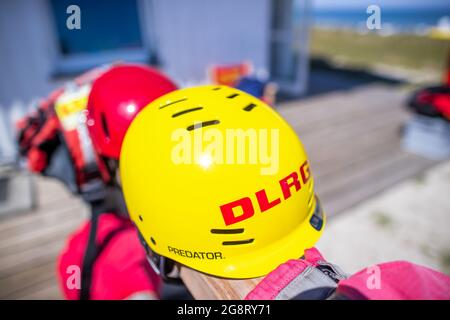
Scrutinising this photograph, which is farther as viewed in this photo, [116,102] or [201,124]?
[116,102]

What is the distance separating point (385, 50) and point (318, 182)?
12764mm

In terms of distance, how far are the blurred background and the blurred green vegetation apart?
4188 millimetres

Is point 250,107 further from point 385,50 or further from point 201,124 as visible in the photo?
point 385,50

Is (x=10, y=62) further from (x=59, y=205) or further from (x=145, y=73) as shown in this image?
(x=145, y=73)

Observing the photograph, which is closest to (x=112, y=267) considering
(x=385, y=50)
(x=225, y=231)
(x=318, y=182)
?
(x=225, y=231)

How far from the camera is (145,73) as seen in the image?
70.2 inches

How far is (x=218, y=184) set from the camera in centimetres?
106

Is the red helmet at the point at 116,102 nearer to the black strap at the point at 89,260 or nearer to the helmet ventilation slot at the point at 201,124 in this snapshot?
the black strap at the point at 89,260

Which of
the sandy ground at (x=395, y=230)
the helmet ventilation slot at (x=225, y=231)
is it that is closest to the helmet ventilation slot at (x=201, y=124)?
the helmet ventilation slot at (x=225, y=231)

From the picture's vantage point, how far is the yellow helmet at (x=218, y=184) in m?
1.08

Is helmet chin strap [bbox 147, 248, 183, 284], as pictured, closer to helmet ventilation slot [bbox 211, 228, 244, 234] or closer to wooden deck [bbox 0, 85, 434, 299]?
wooden deck [bbox 0, 85, 434, 299]

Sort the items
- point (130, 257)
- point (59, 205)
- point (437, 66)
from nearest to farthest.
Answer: point (130, 257)
point (59, 205)
point (437, 66)
